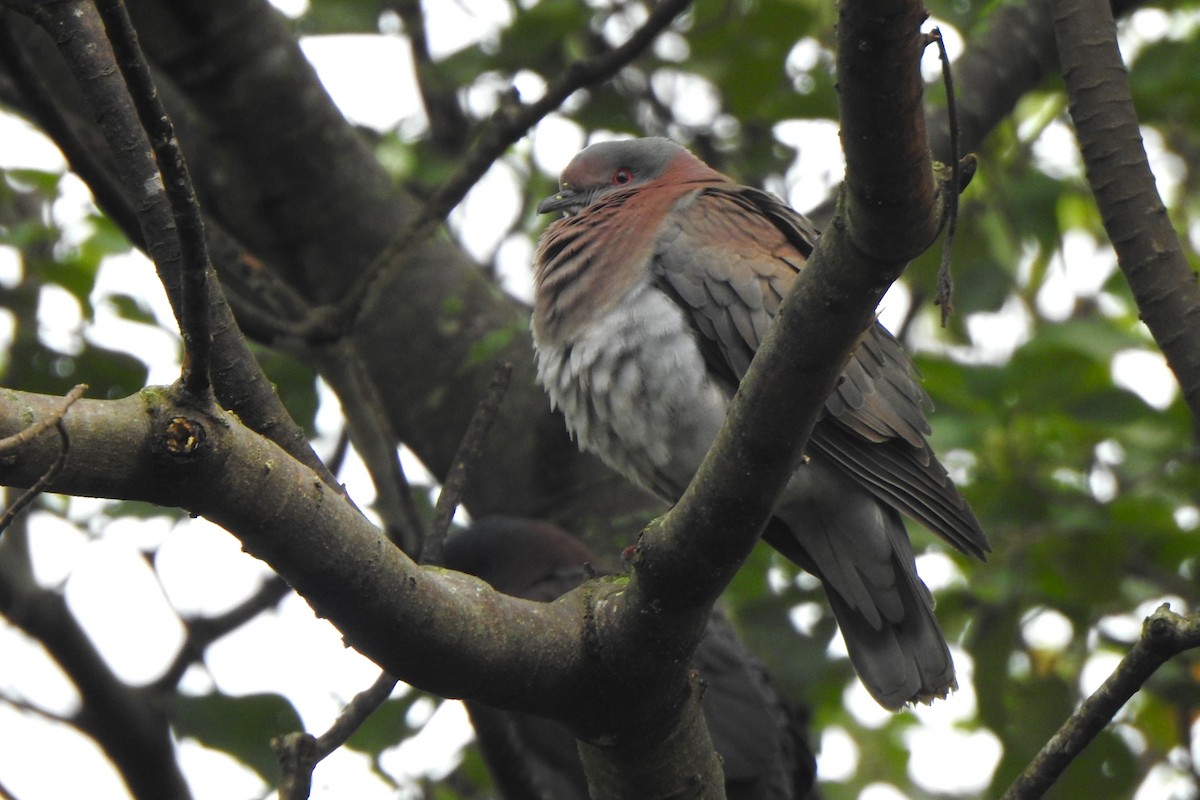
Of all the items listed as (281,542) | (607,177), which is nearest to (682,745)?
(281,542)

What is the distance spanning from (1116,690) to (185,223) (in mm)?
1571

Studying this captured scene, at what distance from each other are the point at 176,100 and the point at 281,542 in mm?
2919

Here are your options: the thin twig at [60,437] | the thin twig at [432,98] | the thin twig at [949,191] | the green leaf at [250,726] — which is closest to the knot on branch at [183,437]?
the thin twig at [60,437]

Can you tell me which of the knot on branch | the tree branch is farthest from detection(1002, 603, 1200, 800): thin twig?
the tree branch

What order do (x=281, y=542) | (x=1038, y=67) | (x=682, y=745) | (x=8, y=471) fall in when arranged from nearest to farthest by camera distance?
1. (x=8, y=471)
2. (x=281, y=542)
3. (x=682, y=745)
4. (x=1038, y=67)

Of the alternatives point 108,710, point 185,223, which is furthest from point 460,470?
point 108,710

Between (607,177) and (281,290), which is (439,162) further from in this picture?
(281,290)

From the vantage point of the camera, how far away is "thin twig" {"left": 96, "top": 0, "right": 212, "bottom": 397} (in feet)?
5.55

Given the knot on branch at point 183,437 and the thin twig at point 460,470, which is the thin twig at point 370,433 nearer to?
the thin twig at point 460,470

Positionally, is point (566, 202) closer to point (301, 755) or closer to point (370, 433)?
point (370, 433)

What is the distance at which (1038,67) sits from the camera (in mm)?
4465

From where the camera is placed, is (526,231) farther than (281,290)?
Yes

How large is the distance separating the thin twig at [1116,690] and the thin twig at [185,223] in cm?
142

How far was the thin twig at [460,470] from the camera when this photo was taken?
281 centimetres
